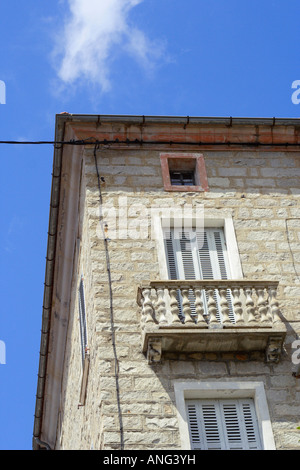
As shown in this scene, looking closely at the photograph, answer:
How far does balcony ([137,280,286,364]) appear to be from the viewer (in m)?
16.8

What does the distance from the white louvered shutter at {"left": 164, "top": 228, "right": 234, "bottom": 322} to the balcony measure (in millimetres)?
973

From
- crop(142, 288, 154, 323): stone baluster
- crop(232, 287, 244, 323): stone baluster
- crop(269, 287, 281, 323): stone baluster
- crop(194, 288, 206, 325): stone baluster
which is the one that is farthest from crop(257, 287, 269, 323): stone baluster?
crop(142, 288, 154, 323): stone baluster

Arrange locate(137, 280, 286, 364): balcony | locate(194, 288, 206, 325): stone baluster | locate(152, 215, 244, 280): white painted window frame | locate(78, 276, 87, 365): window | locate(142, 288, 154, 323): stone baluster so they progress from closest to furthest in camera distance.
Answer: locate(137, 280, 286, 364): balcony < locate(142, 288, 154, 323): stone baluster < locate(194, 288, 206, 325): stone baluster < locate(152, 215, 244, 280): white painted window frame < locate(78, 276, 87, 365): window

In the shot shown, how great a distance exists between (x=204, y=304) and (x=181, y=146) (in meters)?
3.95

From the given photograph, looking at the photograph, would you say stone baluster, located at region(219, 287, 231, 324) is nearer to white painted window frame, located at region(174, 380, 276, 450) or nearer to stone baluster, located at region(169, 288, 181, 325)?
stone baluster, located at region(169, 288, 181, 325)

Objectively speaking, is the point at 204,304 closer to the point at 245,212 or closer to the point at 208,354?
the point at 208,354

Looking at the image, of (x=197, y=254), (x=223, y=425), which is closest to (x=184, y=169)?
(x=197, y=254)

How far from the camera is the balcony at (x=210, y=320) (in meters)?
16.8

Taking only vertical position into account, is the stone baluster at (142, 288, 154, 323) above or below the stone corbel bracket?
above

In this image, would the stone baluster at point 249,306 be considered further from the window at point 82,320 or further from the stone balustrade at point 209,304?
the window at point 82,320

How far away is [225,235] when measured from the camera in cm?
1903

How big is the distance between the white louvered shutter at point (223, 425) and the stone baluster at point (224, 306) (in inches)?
53.7

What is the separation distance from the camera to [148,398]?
16469 millimetres

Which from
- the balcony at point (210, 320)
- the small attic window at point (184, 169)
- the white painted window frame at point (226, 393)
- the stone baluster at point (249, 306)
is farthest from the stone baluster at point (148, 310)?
the small attic window at point (184, 169)
